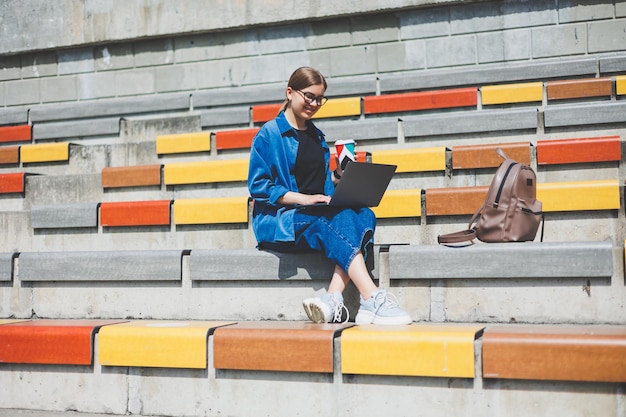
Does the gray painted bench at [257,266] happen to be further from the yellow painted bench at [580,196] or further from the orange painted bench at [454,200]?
the yellow painted bench at [580,196]

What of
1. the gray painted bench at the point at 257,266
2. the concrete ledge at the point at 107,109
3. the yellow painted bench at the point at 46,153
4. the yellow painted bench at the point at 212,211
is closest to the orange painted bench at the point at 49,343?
the gray painted bench at the point at 257,266

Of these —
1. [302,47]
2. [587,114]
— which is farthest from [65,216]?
[302,47]

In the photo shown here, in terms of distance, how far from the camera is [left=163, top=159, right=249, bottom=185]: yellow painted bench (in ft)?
15.4

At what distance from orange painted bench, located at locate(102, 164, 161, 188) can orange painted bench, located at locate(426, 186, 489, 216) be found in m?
1.86

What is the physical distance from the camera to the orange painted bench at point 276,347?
2693mm

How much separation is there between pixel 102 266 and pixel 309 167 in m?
1.05

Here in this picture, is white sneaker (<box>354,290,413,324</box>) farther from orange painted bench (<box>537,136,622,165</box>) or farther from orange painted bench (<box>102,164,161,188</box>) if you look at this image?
orange painted bench (<box>102,164,161,188</box>)

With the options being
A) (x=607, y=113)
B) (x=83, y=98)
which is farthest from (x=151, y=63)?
(x=607, y=113)

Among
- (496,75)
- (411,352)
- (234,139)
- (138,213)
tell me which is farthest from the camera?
(496,75)

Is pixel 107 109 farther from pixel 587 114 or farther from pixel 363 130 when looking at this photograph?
pixel 587 114

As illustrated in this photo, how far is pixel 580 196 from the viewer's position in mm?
3582

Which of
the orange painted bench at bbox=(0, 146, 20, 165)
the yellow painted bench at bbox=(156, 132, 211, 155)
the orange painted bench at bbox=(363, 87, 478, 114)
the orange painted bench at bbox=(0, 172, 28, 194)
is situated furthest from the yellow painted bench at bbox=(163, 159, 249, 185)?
the orange painted bench at bbox=(0, 146, 20, 165)

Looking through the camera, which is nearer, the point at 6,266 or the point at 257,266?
the point at 257,266

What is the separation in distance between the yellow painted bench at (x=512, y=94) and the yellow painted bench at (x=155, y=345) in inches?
132
